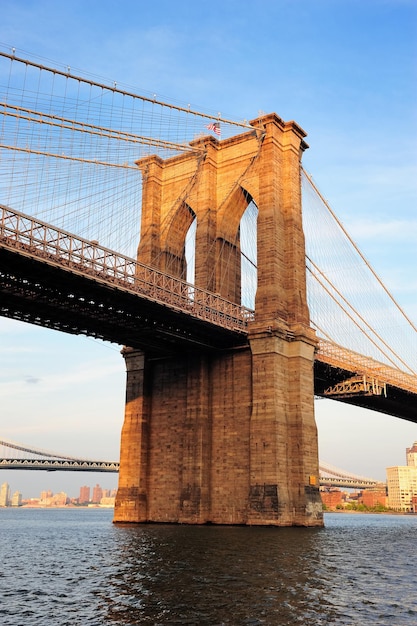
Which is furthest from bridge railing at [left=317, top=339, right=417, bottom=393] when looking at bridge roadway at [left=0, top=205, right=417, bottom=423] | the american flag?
the american flag

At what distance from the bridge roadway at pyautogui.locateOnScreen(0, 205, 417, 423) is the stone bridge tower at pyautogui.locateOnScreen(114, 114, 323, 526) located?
2658 mm

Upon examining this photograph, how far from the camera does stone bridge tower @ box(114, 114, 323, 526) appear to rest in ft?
152

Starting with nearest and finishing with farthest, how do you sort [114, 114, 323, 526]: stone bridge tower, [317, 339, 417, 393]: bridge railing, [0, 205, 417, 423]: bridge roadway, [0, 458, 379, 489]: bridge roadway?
[0, 205, 417, 423]: bridge roadway → [114, 114, 323, 526]: stone bridge tower → [317, 339, 417, 393]: bridge railing → [0, 458, 379, 489]: bridge roadway

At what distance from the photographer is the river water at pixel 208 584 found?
49.9ft

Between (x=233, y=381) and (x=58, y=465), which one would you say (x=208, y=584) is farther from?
(x=58, y=465)

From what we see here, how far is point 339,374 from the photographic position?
63031mm

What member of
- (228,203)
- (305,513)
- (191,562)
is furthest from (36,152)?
(305,513)

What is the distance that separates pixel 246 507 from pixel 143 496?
9790 millimetres

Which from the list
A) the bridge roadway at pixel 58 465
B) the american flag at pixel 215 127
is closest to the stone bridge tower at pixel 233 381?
the american flag at pixel 215 127

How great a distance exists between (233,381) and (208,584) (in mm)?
30515

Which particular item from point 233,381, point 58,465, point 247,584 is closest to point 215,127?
point 233,381

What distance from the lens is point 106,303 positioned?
4162 cm

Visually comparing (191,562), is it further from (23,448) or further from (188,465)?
(23,448)

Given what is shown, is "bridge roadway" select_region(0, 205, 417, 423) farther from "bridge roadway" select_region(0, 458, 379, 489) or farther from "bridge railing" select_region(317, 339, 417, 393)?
"bridge roadway" select_region(0, 458, 379, 489)
